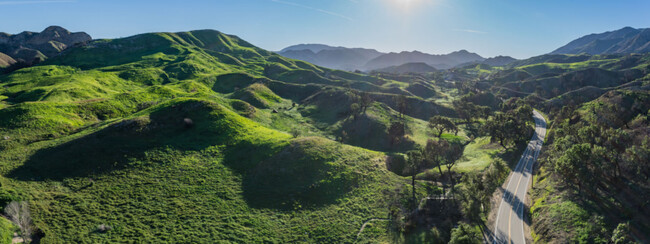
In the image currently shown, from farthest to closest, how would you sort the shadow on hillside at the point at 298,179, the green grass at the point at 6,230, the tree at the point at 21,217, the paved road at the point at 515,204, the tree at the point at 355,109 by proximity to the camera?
the tree at the point at 355,109
the shadow on hillside at the point at 298,179
the paved road at the point at 515,204
the tree at the point at 21,217
the green grass at the point at 6,230

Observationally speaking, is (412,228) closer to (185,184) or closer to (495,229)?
(495,229)

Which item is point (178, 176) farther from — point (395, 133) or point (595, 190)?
point (595, 190)

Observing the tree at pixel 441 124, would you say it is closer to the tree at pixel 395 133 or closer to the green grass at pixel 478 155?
the green grass at pixel 478 155

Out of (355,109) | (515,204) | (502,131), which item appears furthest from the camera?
(355,109)

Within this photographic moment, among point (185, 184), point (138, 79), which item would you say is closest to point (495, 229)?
point (185, 184)

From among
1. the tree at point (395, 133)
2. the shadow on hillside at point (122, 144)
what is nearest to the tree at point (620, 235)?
the tree at point (395, 133)

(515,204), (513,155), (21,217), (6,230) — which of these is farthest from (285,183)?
(513,155)
